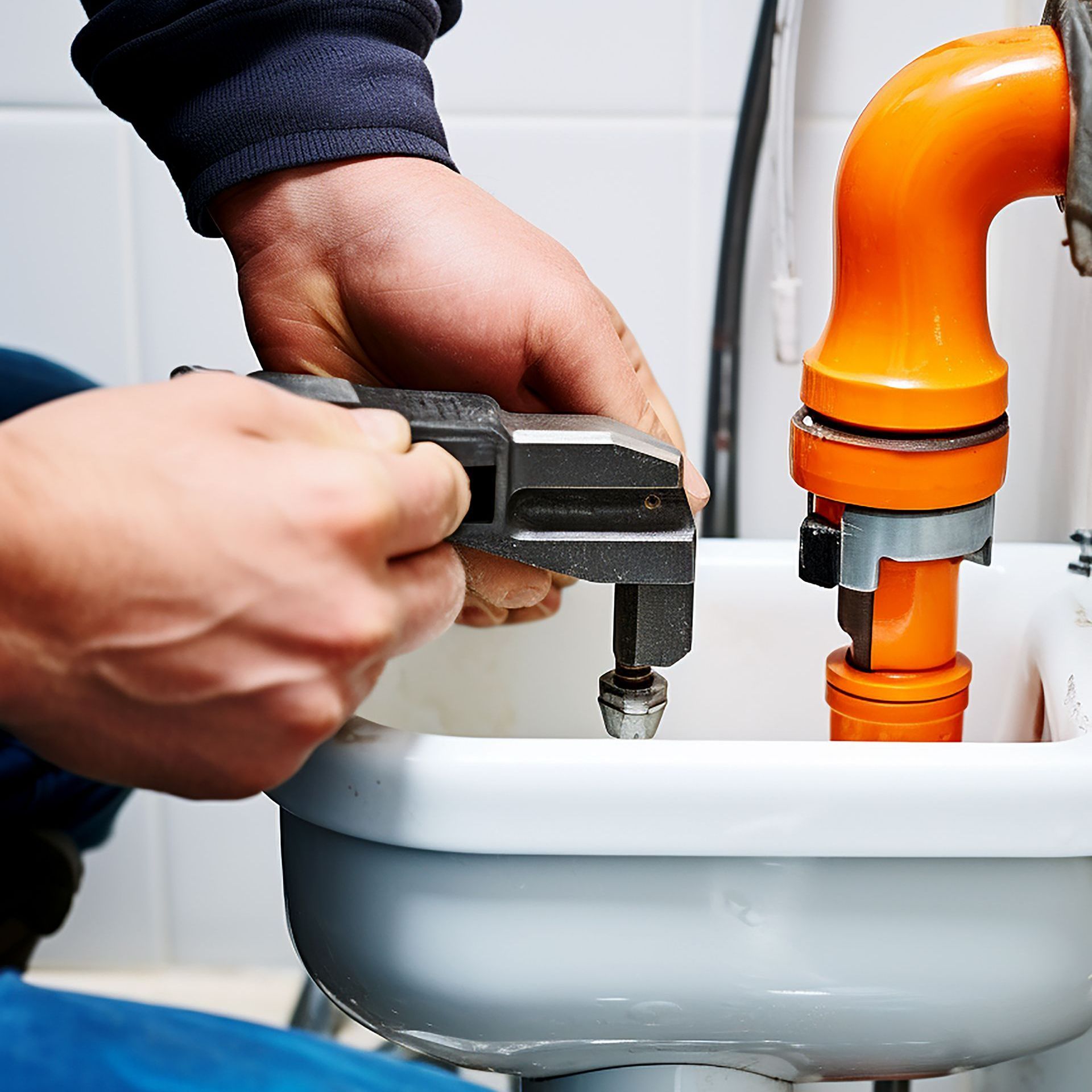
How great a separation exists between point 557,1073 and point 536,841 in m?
0.09

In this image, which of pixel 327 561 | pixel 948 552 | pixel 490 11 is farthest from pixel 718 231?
pixel 327 561

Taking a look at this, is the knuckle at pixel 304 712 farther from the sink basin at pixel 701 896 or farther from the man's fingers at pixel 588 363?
the man's fingers at pixel 588 363

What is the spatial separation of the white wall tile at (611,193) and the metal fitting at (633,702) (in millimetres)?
282

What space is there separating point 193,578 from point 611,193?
0.39 metres

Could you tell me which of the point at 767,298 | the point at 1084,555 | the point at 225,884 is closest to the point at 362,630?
the point at 1084,555

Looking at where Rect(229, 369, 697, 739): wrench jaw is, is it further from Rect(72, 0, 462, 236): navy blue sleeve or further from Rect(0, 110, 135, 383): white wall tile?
Rect(0, 110, 135, 383): white wall tile

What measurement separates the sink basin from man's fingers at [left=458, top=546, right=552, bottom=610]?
0.07 meters

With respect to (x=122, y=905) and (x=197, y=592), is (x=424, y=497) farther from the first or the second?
(x=122, y=905)

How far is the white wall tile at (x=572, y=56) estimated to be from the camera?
0.54 metres

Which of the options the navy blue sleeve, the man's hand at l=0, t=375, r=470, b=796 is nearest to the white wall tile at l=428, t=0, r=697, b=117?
the navy blue sleeve

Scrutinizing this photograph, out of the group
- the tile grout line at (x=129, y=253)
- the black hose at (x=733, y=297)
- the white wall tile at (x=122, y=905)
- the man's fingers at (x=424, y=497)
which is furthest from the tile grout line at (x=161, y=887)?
the man's fingers at (x=424, y=497)

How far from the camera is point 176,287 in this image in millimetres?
591

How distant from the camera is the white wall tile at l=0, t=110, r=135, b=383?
575 mm

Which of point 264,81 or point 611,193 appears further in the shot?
point 611,193
